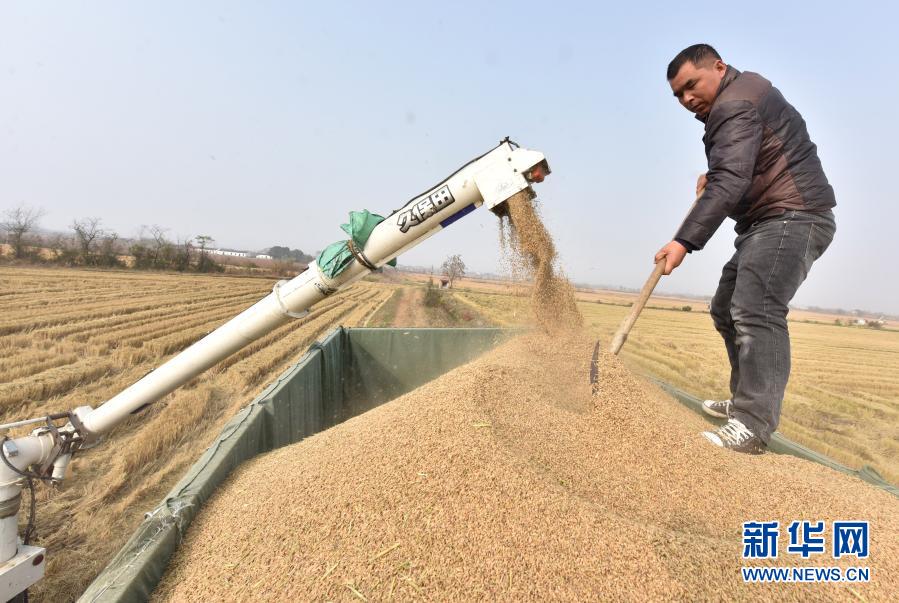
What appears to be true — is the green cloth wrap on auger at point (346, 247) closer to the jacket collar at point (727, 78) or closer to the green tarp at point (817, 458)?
the jacket collar at point (727, 78)

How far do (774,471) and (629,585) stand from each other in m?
0.93

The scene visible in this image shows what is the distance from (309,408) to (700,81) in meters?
2.80

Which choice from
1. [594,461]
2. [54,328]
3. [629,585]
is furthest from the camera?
[54,328]

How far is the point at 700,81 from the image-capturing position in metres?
1.81

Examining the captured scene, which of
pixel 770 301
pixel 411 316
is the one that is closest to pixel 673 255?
pixel 770 301

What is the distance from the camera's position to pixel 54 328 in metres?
9.40

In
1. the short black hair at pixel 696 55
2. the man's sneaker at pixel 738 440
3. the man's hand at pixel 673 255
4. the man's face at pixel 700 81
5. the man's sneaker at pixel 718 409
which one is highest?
the short black hair at pixel 696 55

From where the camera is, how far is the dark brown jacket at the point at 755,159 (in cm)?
166

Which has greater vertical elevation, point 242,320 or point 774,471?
point 242,320

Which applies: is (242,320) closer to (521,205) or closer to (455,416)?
(455,416)

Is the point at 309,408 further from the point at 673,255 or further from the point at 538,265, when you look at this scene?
the point at 673,255

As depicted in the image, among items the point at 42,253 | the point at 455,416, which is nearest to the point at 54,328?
the point at 455,416

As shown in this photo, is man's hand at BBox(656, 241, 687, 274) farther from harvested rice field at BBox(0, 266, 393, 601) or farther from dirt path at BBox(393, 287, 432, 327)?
dirt path at BBox(393, 287, 432, 327)

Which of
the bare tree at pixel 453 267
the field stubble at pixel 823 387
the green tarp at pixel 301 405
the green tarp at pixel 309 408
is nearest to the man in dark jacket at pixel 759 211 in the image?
the green tarp at pixel 309 408
